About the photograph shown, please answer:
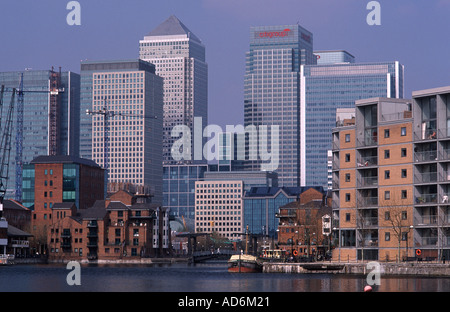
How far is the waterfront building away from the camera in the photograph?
151250 mm

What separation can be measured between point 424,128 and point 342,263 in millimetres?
24501

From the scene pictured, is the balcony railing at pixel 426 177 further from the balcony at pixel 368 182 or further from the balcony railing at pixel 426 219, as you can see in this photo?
the balcony at pixel 368 182

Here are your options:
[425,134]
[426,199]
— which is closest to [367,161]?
[425,134]

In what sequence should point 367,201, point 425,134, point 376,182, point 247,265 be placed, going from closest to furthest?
point 425,134 < point 376,182 < point 367,201 < point 247,265

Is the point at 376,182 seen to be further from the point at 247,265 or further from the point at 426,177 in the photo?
the point at 247,265

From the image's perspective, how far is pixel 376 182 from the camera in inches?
6176

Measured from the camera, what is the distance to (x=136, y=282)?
139250 mm

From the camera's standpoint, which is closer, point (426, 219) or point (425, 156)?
point (425, 156)

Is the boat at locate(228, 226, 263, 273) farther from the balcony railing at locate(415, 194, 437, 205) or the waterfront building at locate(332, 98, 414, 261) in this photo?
the balcony railing at locate(415, 194, 437, 205)

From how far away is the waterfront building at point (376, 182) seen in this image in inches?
5955

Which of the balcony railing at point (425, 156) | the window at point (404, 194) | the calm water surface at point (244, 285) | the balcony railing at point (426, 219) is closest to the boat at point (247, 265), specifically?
the calm water surface at point (244, 285)
